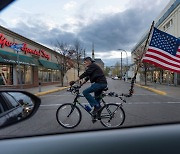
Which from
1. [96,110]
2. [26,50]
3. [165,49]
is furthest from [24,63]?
[165,49]

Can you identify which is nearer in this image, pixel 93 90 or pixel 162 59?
pixel 162 59

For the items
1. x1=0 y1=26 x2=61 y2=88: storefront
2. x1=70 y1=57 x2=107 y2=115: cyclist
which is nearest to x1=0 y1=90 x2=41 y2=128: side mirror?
x1=70 y1=57 x2=107 y2=115: cyclist

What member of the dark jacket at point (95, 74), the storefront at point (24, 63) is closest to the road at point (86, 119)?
the dark jacket at point (95, 74)

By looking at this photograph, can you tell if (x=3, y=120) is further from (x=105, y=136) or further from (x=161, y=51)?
(x=161, y=51)

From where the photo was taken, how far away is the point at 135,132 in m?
1.74

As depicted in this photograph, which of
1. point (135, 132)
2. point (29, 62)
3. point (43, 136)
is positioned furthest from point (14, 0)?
point (29, 62)

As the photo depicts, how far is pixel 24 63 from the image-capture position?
24016 mm

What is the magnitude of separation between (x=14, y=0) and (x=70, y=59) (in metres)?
33.1

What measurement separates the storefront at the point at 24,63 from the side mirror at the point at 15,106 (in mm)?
12285

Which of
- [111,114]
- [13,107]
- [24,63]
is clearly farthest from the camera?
[24,63]

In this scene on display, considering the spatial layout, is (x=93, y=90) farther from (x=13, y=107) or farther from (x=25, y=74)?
(x=25, y=74)

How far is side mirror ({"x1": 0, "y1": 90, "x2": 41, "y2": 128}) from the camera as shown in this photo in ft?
6.20

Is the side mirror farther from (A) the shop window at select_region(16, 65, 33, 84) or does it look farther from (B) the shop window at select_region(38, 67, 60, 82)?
(B) the shop window at select_region(38, 67, 60, 82)

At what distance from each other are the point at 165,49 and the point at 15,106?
3.90 meters
